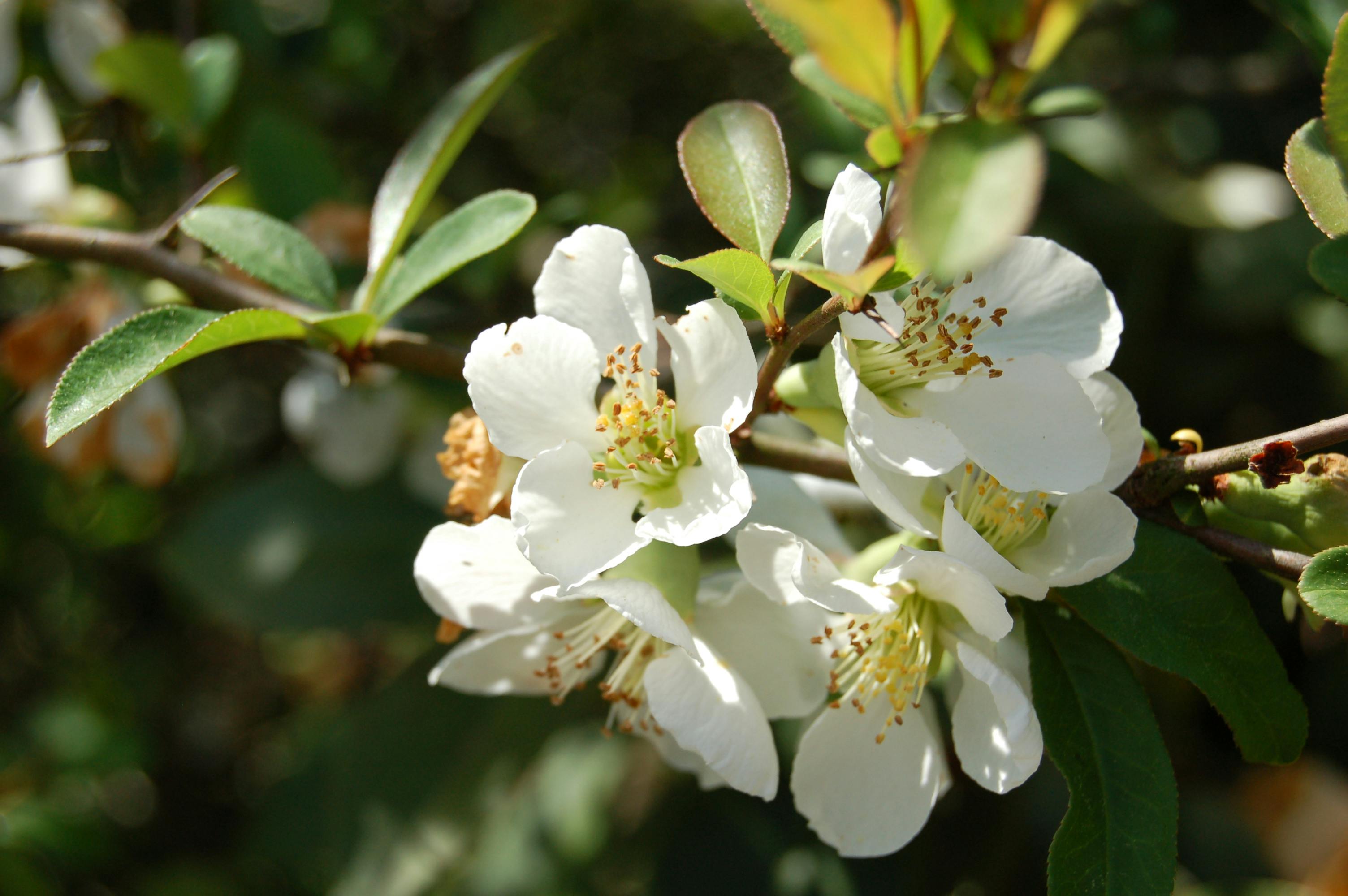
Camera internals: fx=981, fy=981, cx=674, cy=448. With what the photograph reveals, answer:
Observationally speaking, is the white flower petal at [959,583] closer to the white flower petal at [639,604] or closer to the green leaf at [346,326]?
the white flower petal at [639,604]

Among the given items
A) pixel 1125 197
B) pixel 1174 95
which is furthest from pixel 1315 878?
pixel 1174 95

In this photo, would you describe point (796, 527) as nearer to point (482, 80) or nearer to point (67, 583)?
point (482, 80)

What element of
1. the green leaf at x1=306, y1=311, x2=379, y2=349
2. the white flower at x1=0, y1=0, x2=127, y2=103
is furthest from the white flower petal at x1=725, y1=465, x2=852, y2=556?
the white flower at x1=0, y1=0, x2=127, y2=103

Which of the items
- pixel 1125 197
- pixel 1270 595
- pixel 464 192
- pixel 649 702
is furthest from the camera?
pixel 464 192

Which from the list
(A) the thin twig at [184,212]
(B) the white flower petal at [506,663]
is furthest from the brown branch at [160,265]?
(B) the white flower petal at [506,663]

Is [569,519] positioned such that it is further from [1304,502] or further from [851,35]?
[1304,502]

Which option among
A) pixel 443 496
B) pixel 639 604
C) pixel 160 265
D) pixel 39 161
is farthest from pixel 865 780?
pixel 39 161
